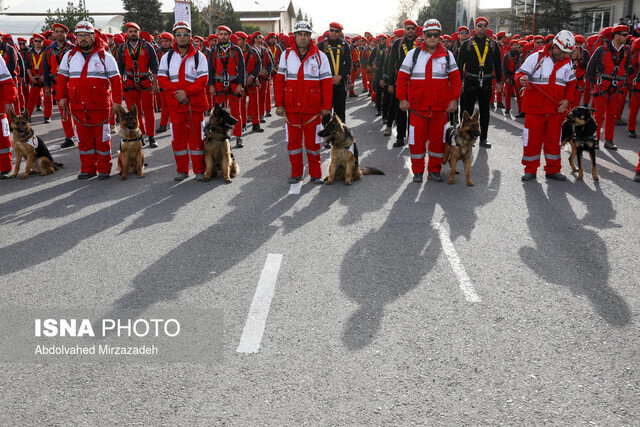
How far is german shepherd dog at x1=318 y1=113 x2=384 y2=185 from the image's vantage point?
321 inches

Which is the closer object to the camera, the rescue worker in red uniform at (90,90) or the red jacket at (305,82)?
the red jacket at (305,82)

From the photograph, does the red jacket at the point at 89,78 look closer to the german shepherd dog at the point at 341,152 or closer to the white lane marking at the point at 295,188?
the white lane marking at the point at 295,188

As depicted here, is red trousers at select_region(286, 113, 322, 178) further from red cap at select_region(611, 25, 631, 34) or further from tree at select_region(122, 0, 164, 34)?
tree at select_region(122, 0, 164, 34)

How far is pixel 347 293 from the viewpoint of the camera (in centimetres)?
465

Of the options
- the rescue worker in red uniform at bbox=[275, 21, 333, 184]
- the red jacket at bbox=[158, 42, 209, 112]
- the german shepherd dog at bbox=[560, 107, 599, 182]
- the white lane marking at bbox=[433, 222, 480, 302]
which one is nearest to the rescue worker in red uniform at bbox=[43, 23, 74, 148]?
the red jacket at bbox=[158, 42, 209, 112]

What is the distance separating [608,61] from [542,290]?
8916 millimetres

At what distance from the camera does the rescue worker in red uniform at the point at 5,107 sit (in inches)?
356

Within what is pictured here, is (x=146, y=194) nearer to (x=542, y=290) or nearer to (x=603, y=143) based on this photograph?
(x=542, y=290)

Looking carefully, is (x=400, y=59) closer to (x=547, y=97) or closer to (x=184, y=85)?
(x=547, y=97)

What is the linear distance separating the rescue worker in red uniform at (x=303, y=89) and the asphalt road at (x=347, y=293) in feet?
2.87

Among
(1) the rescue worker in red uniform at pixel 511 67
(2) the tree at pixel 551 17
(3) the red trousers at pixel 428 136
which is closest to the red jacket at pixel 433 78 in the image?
(3) the red trousers at pixel 428 136

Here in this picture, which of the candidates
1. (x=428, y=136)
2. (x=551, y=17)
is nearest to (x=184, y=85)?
(x=428, y=136)

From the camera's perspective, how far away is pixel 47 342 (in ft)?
12.6

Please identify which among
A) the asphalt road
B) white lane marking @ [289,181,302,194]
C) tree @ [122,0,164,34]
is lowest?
the asphalt road
